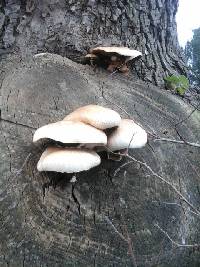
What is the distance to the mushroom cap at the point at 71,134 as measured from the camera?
2.09 m

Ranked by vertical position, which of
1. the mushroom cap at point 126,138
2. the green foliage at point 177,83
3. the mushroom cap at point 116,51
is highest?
the mushroom cap at point 116,51

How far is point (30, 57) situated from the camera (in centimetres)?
315

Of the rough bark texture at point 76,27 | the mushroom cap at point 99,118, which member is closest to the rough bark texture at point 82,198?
the mushroom cap at point 99,118

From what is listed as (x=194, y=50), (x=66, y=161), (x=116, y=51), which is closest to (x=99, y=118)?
(x=66, y=161)

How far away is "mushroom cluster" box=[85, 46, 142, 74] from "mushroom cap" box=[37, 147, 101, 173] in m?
1.47

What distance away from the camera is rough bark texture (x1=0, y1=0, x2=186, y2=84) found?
3498mm

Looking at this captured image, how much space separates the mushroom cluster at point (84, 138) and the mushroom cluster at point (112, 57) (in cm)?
108

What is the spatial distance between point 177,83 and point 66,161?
1.93m

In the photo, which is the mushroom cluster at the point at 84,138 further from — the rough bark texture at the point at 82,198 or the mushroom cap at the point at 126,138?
the rough bark texture at the point at 82,198

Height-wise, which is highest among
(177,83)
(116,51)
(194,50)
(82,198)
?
(116,51)

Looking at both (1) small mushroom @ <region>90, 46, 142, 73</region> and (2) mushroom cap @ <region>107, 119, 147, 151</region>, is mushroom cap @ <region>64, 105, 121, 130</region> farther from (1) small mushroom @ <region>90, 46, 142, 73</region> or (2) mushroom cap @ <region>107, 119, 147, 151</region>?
(1) small mushroom @ <region>90, 46, 142, 73</region>

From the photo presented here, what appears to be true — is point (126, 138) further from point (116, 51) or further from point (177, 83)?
point (177, 83)

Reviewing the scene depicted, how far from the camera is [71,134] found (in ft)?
6.91

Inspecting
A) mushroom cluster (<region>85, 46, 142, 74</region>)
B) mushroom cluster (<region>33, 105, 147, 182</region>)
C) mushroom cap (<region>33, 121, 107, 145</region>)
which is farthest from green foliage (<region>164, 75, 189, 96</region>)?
mushroom cap (<region>33, 121, 107, 145</region>)
